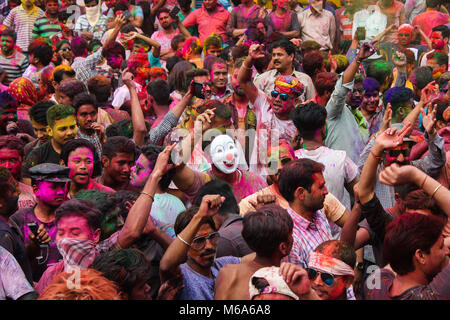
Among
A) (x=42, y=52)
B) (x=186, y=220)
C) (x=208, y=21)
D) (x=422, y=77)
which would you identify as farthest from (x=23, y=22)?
(x=186, y=220)

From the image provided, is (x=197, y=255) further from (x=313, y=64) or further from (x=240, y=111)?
(x=313, y=64)

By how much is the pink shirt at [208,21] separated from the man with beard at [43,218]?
6478 mm

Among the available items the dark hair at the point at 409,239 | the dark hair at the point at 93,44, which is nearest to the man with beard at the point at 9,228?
the dark hair at the point at 409,239

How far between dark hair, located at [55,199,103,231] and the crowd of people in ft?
0.03

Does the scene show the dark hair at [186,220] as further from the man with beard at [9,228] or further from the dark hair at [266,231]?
the man with beard at [9,228]

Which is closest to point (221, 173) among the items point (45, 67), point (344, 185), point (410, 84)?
point (344, 185)

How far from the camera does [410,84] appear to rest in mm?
8516

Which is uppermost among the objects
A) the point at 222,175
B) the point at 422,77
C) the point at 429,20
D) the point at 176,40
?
the point at 222,175

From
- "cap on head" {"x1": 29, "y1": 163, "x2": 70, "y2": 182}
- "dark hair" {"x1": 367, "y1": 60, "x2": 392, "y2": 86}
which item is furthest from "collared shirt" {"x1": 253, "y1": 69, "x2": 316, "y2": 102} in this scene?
"cap on head" {"x1": 29, "y1": 163, "x2": 70, "y2": 182}

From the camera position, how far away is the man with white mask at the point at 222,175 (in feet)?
16.4

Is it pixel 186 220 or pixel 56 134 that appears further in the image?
pixel 56 134

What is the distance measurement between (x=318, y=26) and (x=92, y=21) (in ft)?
12.8

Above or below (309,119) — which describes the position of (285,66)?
below

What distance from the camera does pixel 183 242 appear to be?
362cm
